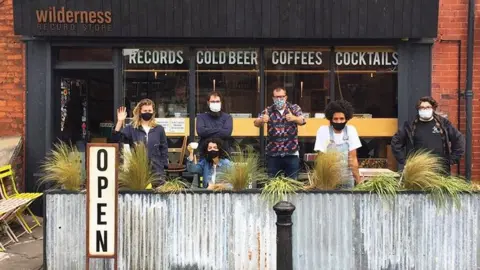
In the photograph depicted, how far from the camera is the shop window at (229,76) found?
7852mm

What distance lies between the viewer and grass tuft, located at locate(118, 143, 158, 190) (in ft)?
15.5

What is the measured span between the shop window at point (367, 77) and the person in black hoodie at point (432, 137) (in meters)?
1.99

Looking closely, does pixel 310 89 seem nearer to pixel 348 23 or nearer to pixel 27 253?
pixel 348 23

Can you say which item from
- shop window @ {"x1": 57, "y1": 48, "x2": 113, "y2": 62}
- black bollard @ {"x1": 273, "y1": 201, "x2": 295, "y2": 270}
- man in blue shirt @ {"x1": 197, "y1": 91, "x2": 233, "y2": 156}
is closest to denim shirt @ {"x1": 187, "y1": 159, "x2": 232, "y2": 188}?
man in blue shirt @ {"x1": 197, "y1": 91, "x2": 233, "y2": 156}

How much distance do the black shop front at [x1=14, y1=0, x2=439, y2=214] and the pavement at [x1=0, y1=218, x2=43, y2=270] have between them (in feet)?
4.54

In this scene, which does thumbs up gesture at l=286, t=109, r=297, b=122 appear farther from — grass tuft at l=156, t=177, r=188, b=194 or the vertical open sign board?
the vertical open sign board

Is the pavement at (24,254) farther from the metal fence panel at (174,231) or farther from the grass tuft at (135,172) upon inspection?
the grass tuft at (135,172)

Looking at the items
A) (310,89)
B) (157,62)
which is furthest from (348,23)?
(157,62)

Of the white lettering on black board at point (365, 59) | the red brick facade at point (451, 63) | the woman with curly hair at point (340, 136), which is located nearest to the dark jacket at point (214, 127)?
the woman with curly hair at point (340, 136)

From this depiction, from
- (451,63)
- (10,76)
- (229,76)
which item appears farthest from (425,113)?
(10,76)

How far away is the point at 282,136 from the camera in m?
6.12

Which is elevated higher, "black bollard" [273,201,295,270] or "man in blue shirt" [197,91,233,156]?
"man in blue shirt" [197,91,233,156]

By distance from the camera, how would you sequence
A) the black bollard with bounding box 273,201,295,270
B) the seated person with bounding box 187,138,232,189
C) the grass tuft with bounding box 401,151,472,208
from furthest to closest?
the seated person with bounding box 187,138,232,189 → the grass tuft with bounding box 401,151,472,208 → the black bollard with bounding box 273,201,295,270

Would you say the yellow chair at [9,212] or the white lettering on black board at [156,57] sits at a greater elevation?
the white lettering on black board at [156,57]
